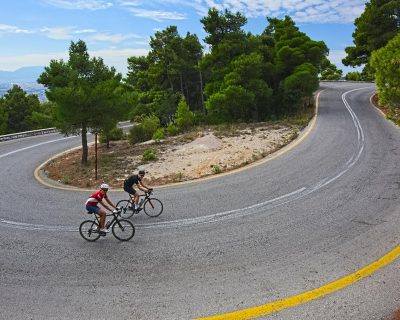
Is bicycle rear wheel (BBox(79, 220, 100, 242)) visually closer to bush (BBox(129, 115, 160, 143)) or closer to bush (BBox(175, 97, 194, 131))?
bush (BBox(129, 115, 160, 143))

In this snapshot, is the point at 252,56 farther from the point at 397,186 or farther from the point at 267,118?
the point at 397,186

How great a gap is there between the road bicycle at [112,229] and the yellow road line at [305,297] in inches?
192

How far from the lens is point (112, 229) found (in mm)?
11820

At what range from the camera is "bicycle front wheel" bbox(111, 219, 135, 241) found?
11.7 m

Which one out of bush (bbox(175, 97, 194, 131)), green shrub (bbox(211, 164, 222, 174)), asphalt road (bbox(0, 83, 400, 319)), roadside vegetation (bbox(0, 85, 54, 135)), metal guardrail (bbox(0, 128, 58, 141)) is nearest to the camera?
asphalt road (bbox(0, 83, 400, 319))

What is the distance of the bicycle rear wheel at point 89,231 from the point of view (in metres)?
11.7

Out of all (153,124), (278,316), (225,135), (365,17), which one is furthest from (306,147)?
(365,17)

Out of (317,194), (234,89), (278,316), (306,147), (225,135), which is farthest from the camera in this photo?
(234,89)

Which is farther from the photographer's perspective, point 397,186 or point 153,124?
point 153,124

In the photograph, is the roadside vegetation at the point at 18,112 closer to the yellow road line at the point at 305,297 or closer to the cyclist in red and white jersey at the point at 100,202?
the cyclist in red and white jersey at the point at 100,202

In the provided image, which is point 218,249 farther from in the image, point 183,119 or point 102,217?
point 183,119

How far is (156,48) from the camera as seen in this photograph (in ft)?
153

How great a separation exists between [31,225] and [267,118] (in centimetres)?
2920

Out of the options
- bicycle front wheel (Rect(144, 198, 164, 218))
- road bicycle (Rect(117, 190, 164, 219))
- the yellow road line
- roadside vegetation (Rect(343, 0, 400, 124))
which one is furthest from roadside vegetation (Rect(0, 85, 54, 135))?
the yellow road line
